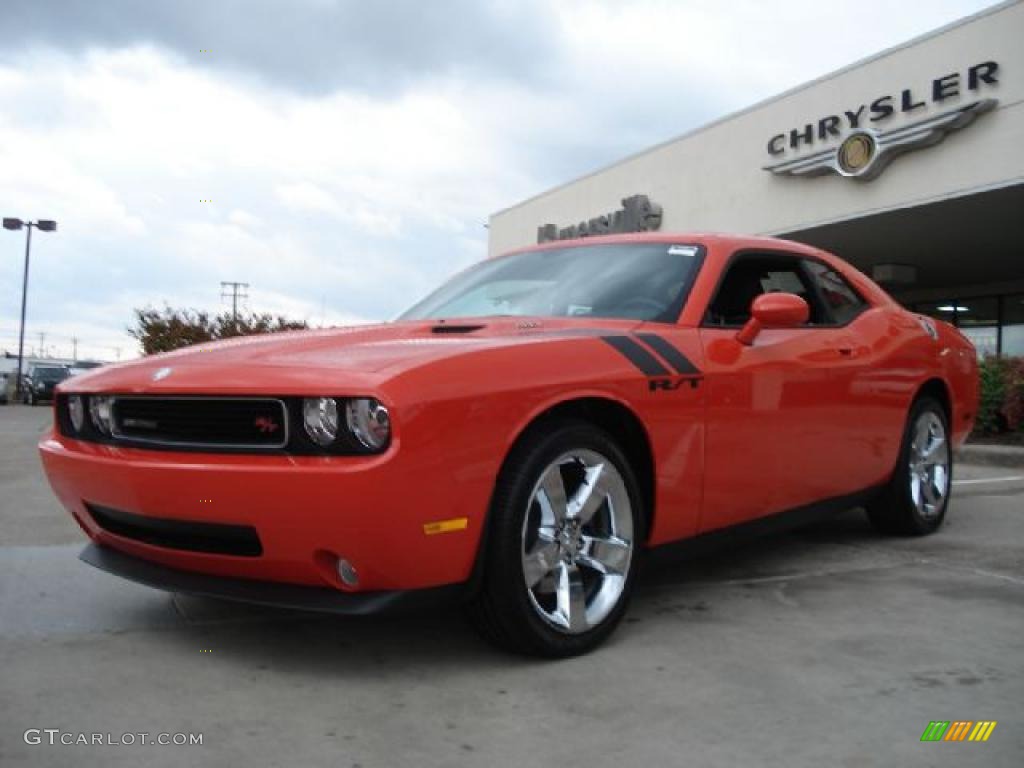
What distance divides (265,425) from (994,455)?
320 inches

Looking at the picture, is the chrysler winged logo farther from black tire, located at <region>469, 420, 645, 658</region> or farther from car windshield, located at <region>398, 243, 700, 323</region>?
black tire, located at <region>469, 420, 645, 658</region>

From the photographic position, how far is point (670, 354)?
3117mm

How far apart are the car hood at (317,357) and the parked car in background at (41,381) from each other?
3013 cm

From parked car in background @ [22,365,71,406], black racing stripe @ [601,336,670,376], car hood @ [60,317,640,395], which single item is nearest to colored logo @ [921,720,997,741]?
black racing stripe @ [601,336,670,376]

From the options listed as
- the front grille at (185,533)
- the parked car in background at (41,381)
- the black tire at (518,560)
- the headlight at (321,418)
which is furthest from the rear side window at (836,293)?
the parked car in background at (41,381)

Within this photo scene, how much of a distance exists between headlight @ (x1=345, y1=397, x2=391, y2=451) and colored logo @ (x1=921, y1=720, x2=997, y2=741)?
1460 millimetres

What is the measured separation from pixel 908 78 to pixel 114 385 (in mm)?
12775

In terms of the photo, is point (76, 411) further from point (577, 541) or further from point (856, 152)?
point (856, 152)

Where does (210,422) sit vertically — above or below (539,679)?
above

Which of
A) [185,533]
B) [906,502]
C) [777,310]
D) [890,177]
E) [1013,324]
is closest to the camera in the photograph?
[185,533]

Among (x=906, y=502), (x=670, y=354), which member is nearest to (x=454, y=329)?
(x=670, y=354)

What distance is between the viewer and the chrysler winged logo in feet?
40.0

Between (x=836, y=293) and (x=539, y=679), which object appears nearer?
(x=539, y=679)

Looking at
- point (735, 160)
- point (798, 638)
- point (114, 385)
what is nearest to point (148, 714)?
point (114, 385)
